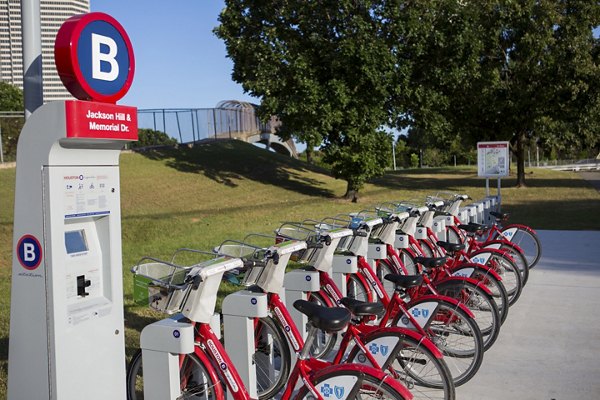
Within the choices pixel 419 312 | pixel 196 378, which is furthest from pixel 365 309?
pixel 196 378

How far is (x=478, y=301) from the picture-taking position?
470 cm

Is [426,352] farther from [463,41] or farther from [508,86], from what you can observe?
[508,86]

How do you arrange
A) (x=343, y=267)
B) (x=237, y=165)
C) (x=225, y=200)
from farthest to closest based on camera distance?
(x=237, y=165) → (x=225, y=200) → (x=343, y=267)

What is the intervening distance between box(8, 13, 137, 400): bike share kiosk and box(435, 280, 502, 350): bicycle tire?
2.55 m

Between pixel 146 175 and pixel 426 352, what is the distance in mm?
17911

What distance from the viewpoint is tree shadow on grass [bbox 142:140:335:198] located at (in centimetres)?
2248

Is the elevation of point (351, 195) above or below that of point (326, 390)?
above

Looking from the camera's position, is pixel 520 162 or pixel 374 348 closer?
pixel 374 348

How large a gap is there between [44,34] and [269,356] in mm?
2623

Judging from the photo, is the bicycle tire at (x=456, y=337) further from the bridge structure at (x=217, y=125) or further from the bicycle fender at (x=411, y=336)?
the bridge structure at (x=217, y=125)

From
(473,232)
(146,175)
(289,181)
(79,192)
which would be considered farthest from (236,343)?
(289,181)

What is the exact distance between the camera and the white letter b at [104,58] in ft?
9.92

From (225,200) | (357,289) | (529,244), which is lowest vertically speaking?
(529,244)

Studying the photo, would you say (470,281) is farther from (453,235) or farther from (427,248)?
(453,235)
